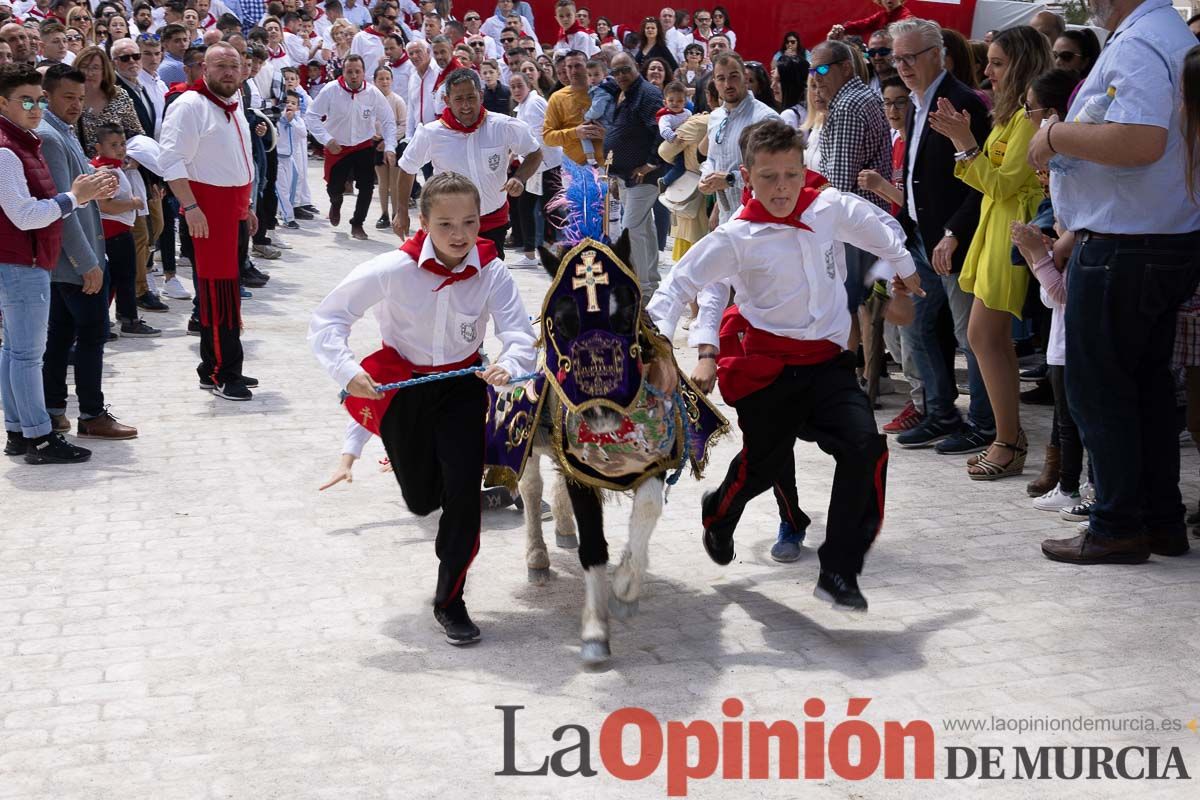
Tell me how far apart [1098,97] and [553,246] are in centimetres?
225

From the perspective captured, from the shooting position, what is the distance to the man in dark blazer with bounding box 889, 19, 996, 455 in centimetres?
713

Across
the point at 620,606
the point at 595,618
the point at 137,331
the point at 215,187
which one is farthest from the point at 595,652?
the point at 137,331

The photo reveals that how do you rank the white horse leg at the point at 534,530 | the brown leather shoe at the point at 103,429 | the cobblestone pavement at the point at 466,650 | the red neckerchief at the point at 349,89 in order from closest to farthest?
the cobblestone pavement at the point at 466,650 < the white horse leg at the point at 534,530 < the brown leather shoe at the point at 103,429 < the red neckerchief at the point at 349,89

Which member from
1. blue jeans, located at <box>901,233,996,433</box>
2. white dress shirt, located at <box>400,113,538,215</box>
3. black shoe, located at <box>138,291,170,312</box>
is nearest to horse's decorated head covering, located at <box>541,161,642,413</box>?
blue jeans, located at <box>901,233,996,433</box>

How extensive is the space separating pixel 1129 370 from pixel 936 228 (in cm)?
198

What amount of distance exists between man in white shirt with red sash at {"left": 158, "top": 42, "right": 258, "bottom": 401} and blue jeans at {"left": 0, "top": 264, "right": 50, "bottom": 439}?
4.80 ft

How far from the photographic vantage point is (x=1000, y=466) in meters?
7.10

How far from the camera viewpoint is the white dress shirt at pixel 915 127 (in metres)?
7.21

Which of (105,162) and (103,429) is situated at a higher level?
(105,162)

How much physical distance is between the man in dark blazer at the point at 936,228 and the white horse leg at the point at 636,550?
9.79ft

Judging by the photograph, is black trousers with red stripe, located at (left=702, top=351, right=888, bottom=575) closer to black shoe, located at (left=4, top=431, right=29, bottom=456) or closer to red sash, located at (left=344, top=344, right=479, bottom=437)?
red sash, located at (left=344, top=344, right=479, bottom=437)

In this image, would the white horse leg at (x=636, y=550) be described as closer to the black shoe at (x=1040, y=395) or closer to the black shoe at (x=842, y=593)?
the black shoe at (x=842, y=593)

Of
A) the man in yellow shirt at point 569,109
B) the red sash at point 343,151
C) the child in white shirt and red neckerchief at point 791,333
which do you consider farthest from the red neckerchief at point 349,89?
the child in white shirt and red neckerchief at point 791,333

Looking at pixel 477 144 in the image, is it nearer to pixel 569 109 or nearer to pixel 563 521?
pixel 563 521
